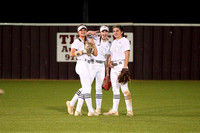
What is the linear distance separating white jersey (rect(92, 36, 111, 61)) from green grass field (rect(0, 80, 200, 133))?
55.0 inches

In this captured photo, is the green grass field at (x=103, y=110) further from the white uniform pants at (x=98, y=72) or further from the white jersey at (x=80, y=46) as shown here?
the white jersey at (x=80, y=46)

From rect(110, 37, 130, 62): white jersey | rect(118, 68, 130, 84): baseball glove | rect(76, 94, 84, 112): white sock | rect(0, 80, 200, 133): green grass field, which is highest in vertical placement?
rect(110, 37, 130, 62): white jersey

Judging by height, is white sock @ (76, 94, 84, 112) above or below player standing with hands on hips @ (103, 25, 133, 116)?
below

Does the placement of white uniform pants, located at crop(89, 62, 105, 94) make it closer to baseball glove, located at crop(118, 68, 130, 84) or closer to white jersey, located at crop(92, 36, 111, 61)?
white jersey, located at crop(92, 36, 111, 61)

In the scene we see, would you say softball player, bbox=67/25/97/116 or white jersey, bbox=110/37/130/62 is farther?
white jersey, bbox=110/37/130/62

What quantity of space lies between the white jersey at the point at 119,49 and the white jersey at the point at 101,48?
41 cm

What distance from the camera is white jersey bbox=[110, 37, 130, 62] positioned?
35.0ft

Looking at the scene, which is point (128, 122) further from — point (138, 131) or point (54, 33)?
point (54, 33)
